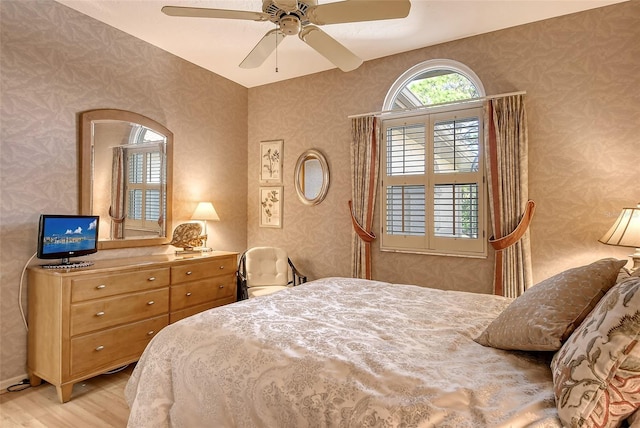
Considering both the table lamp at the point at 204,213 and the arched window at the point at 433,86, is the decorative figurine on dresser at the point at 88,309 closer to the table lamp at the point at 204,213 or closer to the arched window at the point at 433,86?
the table lamp at the point at 204,213

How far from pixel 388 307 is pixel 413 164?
1964 mm

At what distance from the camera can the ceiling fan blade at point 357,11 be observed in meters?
1.86

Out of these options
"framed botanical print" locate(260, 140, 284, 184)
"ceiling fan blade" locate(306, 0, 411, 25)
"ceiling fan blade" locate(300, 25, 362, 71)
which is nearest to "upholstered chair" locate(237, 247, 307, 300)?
"framed botanical print" locate(260, 140, 284, 184)

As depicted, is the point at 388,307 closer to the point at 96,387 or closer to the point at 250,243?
the point at 96,387

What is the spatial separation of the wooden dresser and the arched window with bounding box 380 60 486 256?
2.19m

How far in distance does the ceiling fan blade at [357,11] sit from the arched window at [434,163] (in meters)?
1.71

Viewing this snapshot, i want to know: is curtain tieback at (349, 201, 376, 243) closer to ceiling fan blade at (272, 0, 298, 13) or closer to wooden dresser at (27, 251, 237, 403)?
wooden dresser at (27, 251, 237, 403)

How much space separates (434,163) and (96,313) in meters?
3.15

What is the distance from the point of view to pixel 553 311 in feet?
4.50

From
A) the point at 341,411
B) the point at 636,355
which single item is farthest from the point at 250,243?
the point at 636,355

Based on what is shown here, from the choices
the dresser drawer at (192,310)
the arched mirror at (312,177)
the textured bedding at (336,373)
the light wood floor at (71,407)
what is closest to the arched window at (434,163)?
the arched mirror at (312,177)

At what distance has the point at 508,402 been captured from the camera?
1100 mm

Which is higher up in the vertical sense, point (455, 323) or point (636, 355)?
point (636, 355)

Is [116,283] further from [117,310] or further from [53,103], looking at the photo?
[53,103]
